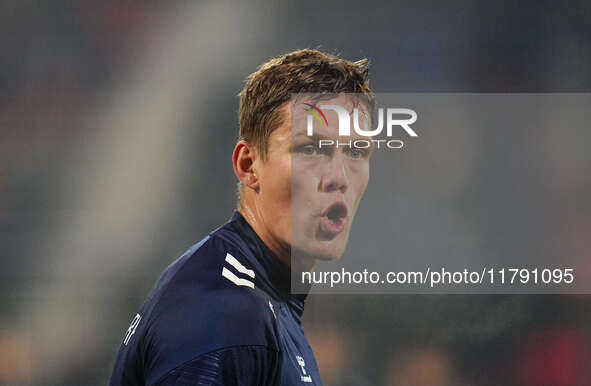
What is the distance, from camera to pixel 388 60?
15.4 ft

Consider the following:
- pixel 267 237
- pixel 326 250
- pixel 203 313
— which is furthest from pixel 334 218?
pixel 203 313

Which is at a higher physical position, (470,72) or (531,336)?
(470,72)

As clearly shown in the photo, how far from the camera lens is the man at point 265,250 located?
1854 millimetres

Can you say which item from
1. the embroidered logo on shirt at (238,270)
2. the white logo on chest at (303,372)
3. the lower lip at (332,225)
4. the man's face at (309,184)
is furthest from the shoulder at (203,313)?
the lower lip at (332,225)

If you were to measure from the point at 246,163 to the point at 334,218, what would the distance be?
1.33 ft

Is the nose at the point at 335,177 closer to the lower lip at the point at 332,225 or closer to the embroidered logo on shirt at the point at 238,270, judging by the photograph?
the lower lip at the point at 332,225

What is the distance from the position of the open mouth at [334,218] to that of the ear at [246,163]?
0.98 feet

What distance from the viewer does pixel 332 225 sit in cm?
266

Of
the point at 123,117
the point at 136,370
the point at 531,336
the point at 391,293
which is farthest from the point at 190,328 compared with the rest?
the point at 531,336

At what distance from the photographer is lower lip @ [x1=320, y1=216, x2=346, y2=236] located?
264 centimetres

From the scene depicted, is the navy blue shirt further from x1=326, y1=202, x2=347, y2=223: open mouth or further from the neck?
x1=326, y1=202, x2=347, y2=223: open mouth

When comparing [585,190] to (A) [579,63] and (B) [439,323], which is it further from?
(B) [439,323]

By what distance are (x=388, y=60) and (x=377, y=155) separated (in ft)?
2.41

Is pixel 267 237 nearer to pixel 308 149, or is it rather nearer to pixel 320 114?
pixel 308 149
